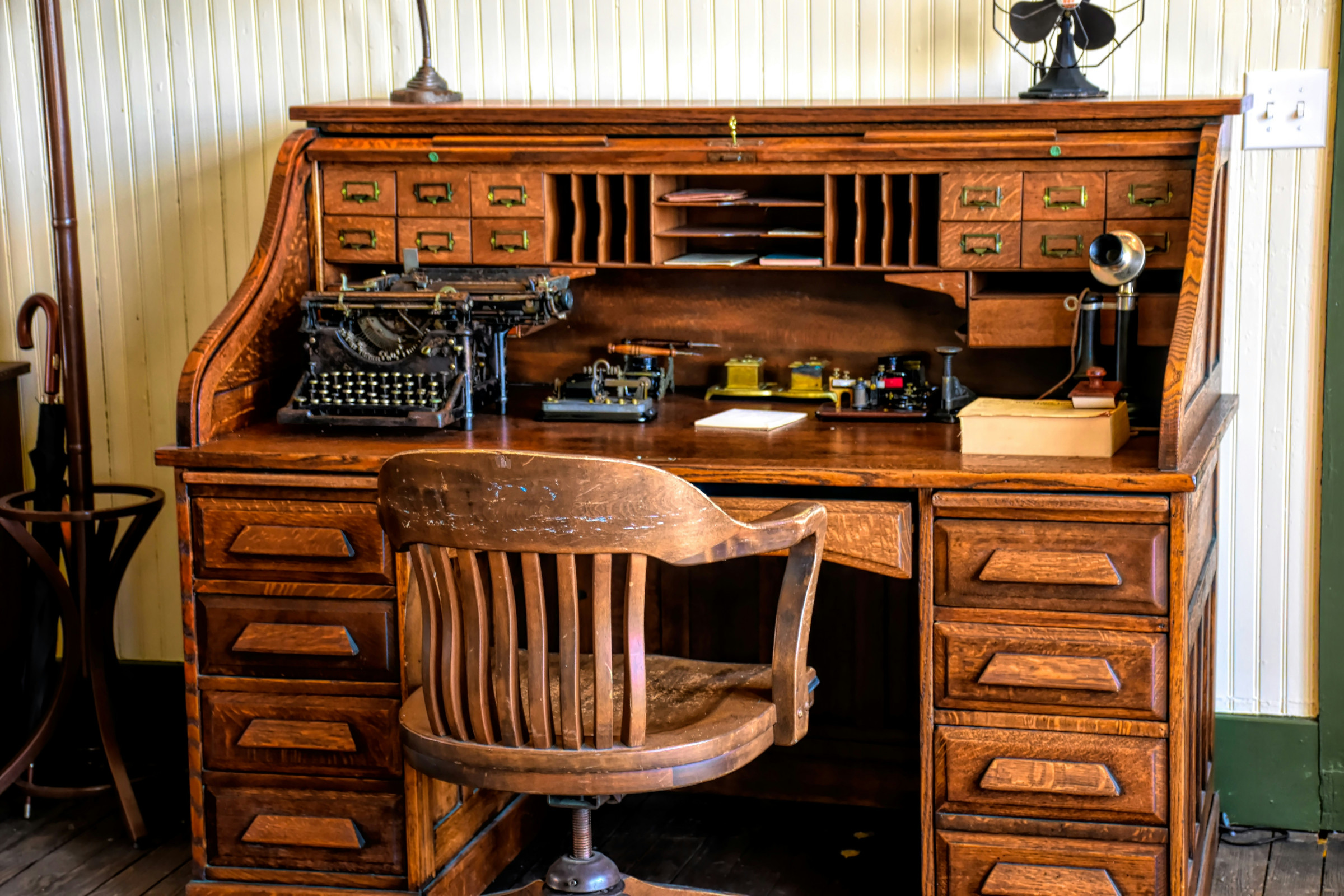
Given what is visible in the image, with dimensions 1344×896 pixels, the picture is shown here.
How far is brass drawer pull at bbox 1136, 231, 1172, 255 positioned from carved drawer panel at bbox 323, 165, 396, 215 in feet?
4.84

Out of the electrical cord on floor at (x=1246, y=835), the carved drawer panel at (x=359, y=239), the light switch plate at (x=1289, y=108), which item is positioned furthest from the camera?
the electrical cord on floor at (x=1246, y=835)

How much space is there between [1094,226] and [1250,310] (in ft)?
1.71

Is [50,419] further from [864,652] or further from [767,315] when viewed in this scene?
[864,652]

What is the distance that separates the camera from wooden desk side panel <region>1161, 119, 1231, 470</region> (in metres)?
2.37

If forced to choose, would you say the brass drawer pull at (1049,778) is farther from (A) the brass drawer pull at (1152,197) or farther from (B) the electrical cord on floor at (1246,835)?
(A) the brass drawer pull at (1152,197)

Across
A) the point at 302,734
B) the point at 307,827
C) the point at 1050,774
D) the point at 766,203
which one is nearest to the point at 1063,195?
the point at 766,203

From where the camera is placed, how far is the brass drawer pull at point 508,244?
119 inches

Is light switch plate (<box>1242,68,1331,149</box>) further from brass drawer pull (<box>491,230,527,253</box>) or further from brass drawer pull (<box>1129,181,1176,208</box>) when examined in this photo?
brass drawer pull (<box>491,230,527,253</box>)

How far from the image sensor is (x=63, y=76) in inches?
125

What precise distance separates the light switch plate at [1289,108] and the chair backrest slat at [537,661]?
6.07 feet

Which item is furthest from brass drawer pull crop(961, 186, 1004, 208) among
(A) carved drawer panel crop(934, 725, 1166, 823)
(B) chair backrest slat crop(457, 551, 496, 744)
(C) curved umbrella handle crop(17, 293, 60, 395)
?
(C) curved umbrella handle crop(17, 293, 60, 395)

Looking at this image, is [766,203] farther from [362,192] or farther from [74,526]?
[74,526]

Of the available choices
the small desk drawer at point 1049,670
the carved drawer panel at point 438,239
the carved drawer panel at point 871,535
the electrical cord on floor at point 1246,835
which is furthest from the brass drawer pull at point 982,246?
the electrical cord on floor at point 1246,835

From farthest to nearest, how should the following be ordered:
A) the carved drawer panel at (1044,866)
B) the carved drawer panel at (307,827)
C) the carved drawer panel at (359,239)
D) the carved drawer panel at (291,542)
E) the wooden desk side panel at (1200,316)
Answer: the carved drawer panel at (359,239) → the carved drawer panel at (307,827) → the carved drawer panel at (291,542) → the carved drawer panel at (1044,866) → the wooden desk side panel at (1200,316)
